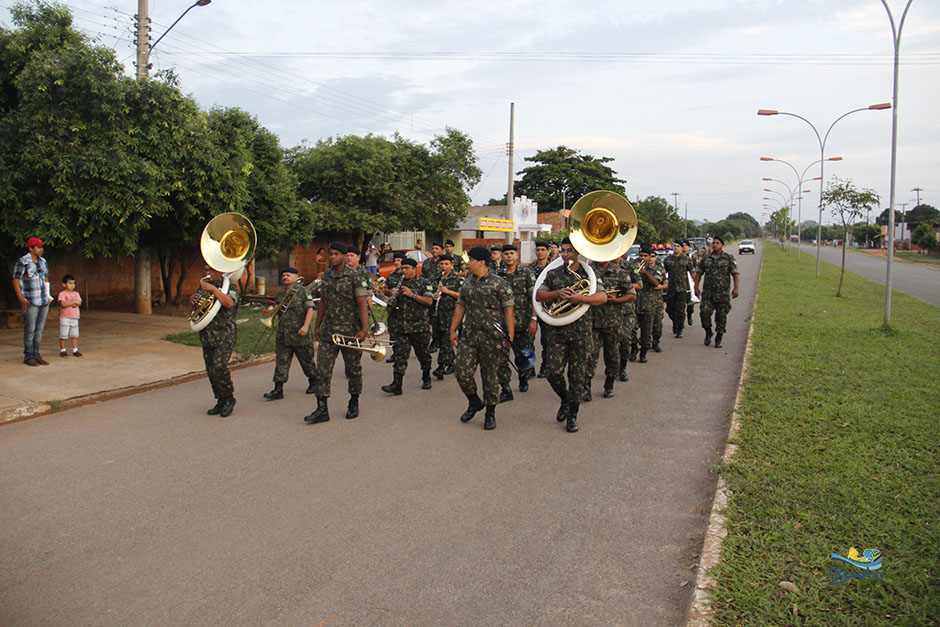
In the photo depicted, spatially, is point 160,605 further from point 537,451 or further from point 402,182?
point 402,182

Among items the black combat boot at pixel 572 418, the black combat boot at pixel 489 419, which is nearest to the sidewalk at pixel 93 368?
the black combat boot at pixel 489 419

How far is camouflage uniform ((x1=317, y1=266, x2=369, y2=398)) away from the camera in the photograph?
22.8 feet

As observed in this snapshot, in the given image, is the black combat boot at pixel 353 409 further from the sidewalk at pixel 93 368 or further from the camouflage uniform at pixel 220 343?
the sidewalk at pixel 93 368

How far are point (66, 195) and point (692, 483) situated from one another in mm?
9799

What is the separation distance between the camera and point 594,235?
6.95 meters

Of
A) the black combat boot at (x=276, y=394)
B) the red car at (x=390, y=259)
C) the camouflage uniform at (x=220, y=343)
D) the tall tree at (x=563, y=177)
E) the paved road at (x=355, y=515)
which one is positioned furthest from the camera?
the tall tree at (x=563, y=177)

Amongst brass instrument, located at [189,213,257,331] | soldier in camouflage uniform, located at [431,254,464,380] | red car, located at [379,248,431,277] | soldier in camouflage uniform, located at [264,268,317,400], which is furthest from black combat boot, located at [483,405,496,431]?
red car, located at [379,248,431,277]

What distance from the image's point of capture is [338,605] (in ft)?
11.4

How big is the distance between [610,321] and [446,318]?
2611mm

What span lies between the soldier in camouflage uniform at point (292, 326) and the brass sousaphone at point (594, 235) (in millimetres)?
2714

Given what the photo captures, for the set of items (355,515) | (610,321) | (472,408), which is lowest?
(355,515)

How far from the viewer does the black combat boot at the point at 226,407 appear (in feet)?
23.6

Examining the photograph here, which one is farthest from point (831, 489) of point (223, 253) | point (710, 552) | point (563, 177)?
point (563, 177)

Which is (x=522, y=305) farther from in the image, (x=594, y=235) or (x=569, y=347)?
(x=569, y=347)
